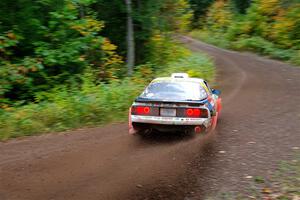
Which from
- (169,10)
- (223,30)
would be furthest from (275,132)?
(223,30)

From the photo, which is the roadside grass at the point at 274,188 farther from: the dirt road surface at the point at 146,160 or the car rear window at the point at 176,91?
the car rear window at the point at 176,91

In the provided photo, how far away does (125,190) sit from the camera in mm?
5965

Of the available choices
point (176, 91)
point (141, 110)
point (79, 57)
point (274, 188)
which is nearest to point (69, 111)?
point (141, 110)

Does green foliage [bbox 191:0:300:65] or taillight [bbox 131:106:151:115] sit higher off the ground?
taillight [bbox 131:106:151:115]

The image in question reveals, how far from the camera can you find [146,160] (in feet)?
24.3

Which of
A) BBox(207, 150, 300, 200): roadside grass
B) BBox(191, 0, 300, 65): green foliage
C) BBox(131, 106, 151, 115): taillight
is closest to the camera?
BBox(207, 150, 300, 200): roadside grass

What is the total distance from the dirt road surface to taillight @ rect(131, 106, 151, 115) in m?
0.72

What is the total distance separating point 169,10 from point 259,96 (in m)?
9.02

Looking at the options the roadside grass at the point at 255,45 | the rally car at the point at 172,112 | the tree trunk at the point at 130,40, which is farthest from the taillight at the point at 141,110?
the roadside grass at the point at 255,45

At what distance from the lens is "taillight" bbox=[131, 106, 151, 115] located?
8.42 metres

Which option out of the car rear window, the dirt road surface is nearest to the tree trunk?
the dirt road surface

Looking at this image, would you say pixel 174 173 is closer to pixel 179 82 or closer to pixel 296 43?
pixel 179 82

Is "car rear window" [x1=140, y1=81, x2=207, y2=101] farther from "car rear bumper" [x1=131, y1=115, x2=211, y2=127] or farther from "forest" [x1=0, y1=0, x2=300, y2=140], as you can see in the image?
"forest" [x1=0, y1=0, x2=300, y2=140]

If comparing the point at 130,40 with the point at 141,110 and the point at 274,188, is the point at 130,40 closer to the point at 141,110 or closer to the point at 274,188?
the point at 141,110
